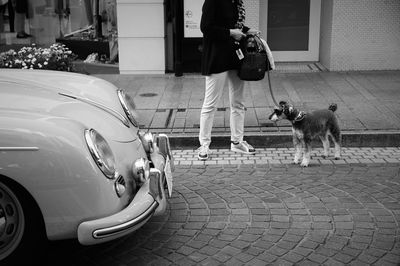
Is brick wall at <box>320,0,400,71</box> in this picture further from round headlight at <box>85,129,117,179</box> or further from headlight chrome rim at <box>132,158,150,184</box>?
round headlight at <box>85,129,117,179</box>

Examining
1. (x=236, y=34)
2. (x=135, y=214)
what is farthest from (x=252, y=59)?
(x=135, y=214)

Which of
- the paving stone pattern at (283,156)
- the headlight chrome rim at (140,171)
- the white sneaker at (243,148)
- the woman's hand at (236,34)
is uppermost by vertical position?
the woman's hand at (236,34)

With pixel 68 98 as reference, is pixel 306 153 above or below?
below

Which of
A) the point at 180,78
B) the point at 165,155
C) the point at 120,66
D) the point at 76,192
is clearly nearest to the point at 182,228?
the point at 165,155

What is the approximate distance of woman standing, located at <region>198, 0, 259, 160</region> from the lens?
240 inches

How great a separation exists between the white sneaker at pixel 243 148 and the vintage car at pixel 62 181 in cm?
280

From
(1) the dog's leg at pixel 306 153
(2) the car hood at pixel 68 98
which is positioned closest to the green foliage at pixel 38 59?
(2) the car hood at pixel 68 98

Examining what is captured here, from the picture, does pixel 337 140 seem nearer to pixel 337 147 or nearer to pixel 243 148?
pixel 337 147

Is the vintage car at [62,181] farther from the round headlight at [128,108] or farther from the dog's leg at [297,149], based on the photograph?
the dog's leg at [297,149]

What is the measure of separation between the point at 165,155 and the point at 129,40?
6616 millimetres

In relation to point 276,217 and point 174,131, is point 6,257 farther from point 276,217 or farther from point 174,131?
point 174,131

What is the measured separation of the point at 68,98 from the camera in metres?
4.13

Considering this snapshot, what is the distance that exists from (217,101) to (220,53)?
21.5 inches

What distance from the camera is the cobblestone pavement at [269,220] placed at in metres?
3.93
